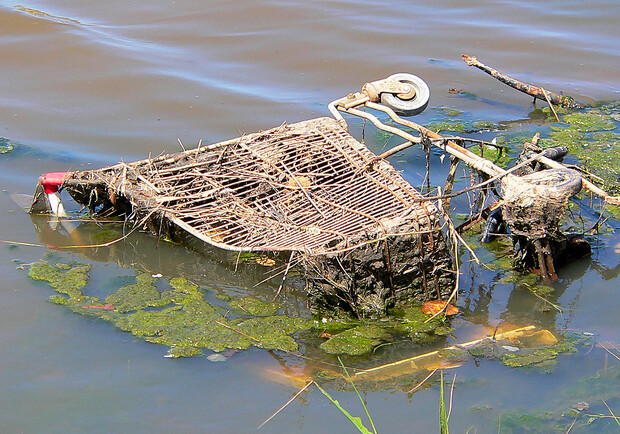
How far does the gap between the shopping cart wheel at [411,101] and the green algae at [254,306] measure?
1.63 m

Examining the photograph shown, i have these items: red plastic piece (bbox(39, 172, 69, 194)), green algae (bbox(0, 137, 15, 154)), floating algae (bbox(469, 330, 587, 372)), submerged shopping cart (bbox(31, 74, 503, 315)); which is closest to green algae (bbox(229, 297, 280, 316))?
submerged shopping cart (bbox(31, 74, 503, 315))

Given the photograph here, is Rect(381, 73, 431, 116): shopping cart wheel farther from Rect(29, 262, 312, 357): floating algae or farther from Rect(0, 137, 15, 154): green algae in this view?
Rect(0, 137, 15, 154): green algae

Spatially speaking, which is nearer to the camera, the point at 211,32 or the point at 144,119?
the point at 144,119

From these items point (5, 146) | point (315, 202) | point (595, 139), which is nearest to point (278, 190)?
point (315, 202)

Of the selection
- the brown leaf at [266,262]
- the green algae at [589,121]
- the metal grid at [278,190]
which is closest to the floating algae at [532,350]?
the metal grid at [278,190]

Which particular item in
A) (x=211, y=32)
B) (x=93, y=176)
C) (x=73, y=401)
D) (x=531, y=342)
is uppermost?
(x=211, y=32)

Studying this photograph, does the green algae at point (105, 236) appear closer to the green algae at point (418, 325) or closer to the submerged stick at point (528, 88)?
the green algae at point (418, 325)

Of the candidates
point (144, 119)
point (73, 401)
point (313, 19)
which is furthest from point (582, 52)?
point (73, 401)

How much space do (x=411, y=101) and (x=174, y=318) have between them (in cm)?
216

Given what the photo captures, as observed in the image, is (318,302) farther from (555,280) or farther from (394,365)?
(555,280)

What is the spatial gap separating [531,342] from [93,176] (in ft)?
9.80

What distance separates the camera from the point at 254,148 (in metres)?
4.86

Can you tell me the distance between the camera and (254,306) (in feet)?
13.6

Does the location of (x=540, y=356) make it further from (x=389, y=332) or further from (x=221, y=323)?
(x=221, y=323)
